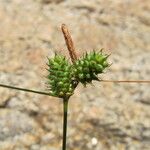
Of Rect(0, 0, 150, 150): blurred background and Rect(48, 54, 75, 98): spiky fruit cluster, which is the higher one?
Rect(0, 0, 150, 150): blurred background

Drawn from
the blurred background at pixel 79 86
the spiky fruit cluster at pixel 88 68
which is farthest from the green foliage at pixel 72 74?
the blurred background at pixel 79 86

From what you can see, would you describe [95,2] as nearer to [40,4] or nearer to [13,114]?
[40,4]

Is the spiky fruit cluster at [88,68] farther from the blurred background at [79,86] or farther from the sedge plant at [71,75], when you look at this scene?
the blurred background at [79,86]

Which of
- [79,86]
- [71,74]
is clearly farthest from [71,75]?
[79,86]

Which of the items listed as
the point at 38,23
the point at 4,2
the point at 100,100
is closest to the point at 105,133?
the point at 100,100

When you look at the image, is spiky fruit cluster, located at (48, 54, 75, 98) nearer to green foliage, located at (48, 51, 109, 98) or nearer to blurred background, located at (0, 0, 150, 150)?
green foliage, located at (48, 51, 109, 98)

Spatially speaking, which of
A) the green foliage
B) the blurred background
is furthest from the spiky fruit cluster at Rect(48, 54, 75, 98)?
the blurred background

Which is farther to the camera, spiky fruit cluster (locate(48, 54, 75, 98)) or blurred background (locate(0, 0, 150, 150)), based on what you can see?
blurred background (locate(0, 0, 150, 150))
